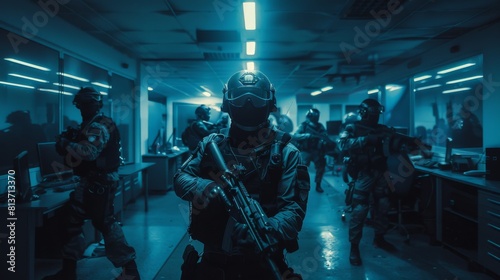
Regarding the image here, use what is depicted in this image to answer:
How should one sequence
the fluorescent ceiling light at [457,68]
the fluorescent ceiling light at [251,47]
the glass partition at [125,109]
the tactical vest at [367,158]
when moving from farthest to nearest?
the glass partition at [125,109]
the fluorescent ceiling light at [251,47]
the fluorescent ceiling light at [457,68]
the tactical vest at [367,158]

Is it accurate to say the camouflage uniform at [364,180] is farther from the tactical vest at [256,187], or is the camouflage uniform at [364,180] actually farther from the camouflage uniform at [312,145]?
the camouflage uniform at [312,145]

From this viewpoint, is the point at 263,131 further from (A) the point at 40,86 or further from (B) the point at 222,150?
(A) the point at 40,86

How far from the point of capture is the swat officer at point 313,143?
23.3 ft

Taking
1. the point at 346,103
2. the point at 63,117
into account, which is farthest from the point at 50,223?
the point at 346,103

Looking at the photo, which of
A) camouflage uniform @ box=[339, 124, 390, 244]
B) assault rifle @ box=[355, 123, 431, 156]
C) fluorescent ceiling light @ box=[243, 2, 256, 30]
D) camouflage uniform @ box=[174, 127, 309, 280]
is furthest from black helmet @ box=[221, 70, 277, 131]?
assault rifle @ box=[355, 123, 431, 156]

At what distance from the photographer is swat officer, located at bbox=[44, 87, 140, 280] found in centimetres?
280

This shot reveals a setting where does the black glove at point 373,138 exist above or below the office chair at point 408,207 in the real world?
above

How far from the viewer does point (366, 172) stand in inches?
144

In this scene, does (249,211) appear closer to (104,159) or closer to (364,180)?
(104,159)

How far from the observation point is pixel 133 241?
4.04 meters

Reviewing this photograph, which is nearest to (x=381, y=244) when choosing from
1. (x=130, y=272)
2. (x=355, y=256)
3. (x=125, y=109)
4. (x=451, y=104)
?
(x=355, y=256)

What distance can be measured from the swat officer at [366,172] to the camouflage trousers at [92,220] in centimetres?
224

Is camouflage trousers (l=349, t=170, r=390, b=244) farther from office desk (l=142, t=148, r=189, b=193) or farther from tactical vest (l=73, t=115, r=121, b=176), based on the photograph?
office desk (l=142, t=148, r=189, b=193)

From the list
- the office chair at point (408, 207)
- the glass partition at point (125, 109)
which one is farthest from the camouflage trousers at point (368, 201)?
the glass partition at point (125, 109)
